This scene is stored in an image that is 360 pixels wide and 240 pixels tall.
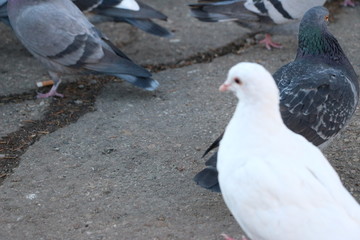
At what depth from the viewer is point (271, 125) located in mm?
3029

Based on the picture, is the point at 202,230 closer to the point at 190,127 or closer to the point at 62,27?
the point at 190,127

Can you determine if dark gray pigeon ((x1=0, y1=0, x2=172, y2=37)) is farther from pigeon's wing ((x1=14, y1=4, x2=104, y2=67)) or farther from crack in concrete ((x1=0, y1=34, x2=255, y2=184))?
pigeon's wing ((x1=14, y1=4, x2=104, y2=67))

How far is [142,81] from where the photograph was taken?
18.1 feet

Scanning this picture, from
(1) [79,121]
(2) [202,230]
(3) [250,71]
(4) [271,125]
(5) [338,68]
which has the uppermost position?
(3) [250,71]

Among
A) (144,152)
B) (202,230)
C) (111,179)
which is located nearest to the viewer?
(202,230)

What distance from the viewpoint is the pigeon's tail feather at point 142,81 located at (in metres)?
5.48

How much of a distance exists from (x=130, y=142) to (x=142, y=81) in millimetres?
908

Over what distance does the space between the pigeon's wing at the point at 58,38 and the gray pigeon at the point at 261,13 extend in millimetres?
1405

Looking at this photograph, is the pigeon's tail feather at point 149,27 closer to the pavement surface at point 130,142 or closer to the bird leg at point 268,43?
the pavement surface at point 130,142

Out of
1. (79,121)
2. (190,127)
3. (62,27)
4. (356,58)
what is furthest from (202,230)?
(356,58)

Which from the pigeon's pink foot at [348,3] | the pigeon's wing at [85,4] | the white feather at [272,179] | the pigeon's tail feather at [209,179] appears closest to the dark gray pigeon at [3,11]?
the pigeon's wing at [85,4]

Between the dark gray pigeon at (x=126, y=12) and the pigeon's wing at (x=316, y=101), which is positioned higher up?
the pigeon's wing at (x=316, y=101)

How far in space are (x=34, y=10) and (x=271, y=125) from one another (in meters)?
3.18

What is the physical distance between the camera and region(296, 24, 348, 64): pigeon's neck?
4.49 metres
